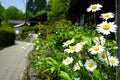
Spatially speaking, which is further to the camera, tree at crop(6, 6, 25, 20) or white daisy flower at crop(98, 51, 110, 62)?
tree at crop(6, 6, 25, 20)

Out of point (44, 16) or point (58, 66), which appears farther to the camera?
point (44, 16)

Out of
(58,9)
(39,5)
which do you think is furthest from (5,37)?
(39,5)

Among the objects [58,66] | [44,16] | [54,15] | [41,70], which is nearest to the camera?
[58,66]

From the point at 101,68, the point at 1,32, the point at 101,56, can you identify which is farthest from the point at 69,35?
the point at 1,32

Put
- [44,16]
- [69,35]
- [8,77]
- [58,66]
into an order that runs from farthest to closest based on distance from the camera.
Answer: [44,16], [8,77], [69,35], [58,66]

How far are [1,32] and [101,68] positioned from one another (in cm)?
2615

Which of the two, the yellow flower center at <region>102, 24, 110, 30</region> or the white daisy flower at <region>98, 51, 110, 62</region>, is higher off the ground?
the yellow flower center at <region>102, 24, 110, 30</region>

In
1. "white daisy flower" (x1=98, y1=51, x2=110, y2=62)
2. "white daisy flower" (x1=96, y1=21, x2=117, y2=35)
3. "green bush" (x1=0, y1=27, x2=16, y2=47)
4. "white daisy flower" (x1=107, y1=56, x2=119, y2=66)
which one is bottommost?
"green bush" (x1=0, y1=27, x2=16, y2=47)

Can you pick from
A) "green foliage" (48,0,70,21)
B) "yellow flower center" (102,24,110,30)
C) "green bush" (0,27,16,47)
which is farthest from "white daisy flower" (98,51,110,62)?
"green foliage" (48,0,70,21)

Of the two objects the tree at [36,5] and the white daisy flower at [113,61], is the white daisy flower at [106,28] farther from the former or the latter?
the tree at [36,5]

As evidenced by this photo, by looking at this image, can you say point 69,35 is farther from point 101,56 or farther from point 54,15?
point 54,15

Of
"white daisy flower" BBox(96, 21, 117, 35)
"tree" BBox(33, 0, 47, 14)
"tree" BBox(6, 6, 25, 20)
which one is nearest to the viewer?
"white daisy flower" BBox(96, 21, 117, 35)

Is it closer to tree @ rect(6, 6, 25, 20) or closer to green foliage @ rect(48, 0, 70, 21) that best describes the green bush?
green foliage @ rect(48, 0, 70, 21)

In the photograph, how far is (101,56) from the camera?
2.74 meters
